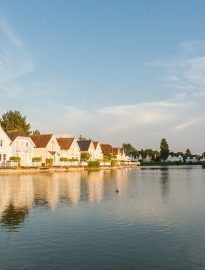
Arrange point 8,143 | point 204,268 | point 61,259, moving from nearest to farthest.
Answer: point 204,268 < point 61,259 < point 8,143

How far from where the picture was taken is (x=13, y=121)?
147750 millimetres

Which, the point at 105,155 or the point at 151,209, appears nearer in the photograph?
the point at 151,209

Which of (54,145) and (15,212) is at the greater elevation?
(54,145)

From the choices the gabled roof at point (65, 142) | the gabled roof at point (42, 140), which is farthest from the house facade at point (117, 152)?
the gabled roof at point (42, 140)

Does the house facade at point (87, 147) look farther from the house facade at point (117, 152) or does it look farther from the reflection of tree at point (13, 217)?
the reflection of tree at point (13, 217)

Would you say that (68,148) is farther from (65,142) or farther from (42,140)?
(42,140)

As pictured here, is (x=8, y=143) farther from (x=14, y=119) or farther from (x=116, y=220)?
(x=116, y=220)

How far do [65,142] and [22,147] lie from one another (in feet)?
97.6

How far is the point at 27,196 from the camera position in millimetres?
35531

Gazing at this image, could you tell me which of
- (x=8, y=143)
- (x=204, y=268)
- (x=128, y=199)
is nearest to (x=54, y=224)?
(x=204, y=268)

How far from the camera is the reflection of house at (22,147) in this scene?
304 ft

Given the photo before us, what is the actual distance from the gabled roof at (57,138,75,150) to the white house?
32.8 meters

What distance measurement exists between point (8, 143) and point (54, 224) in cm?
6979

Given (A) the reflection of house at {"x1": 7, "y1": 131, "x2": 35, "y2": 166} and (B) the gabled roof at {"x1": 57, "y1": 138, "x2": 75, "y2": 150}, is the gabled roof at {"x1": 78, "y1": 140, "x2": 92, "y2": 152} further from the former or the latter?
(A) the reflection of house at {"x1": 7, "y1": 131, "x2": 35, "y2": 166}
